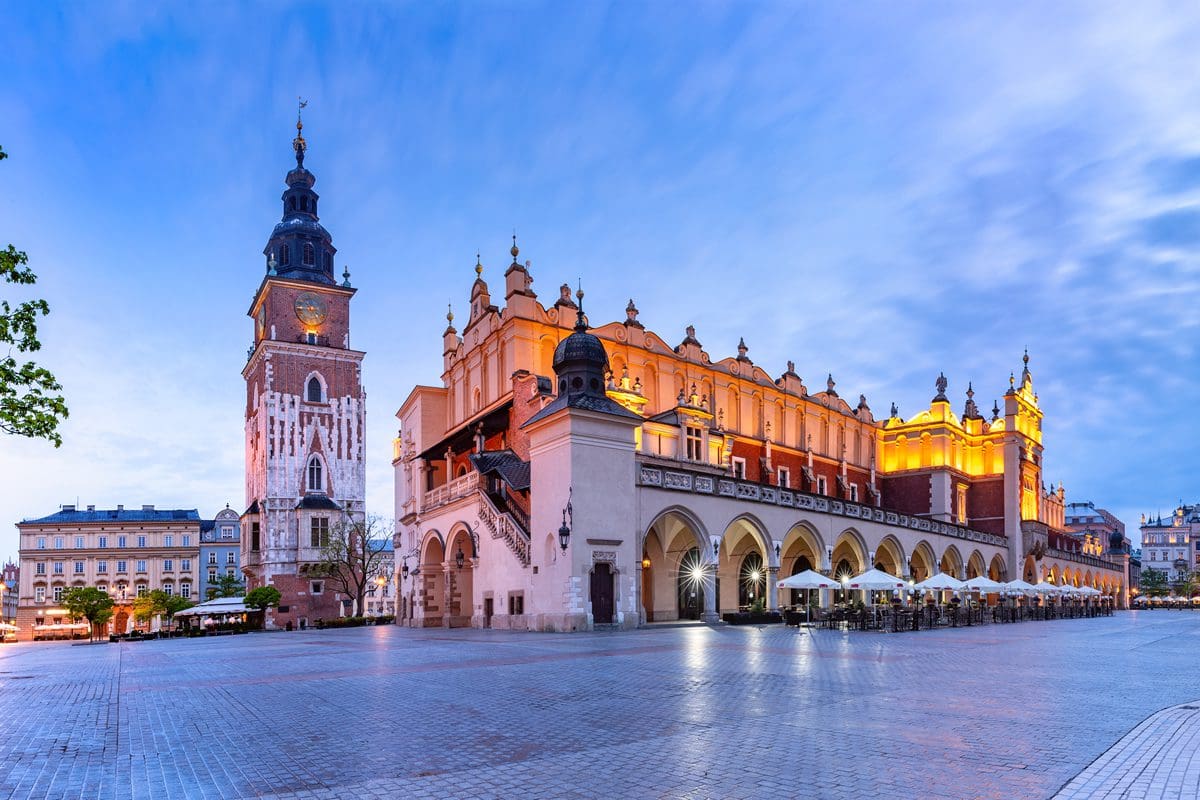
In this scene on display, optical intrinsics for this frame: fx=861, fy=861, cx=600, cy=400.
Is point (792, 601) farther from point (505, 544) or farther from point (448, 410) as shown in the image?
point (448, 410)

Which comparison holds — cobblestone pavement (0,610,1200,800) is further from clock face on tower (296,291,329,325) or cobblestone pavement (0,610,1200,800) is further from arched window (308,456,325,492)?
clock face on tower (296,291,329,325)

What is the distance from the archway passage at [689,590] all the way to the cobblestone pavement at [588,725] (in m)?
20.7

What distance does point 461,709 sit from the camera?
11.8 metres

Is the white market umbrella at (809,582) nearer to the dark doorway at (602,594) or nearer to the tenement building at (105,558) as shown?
the dark doorway at (602,594)

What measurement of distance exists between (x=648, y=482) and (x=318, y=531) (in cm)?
4653

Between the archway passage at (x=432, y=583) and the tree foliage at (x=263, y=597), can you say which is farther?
the tree foliage at (x=263, y=597)

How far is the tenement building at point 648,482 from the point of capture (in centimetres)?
3200

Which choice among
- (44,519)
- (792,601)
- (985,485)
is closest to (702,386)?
(792,601)

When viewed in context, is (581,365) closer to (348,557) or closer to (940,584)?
(940,584)

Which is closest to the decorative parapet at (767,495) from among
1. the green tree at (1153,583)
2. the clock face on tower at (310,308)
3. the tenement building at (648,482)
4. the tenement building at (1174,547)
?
the tenement building at (648,482)

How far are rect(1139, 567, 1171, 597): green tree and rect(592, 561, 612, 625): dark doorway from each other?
416ft

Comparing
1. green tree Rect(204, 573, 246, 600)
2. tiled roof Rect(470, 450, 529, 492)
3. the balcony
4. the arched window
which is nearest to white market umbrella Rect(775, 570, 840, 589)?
tiled roof Rect(470, 450, 529, 492)

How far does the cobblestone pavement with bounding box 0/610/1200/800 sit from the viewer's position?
7.56 m

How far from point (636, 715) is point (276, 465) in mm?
67081
